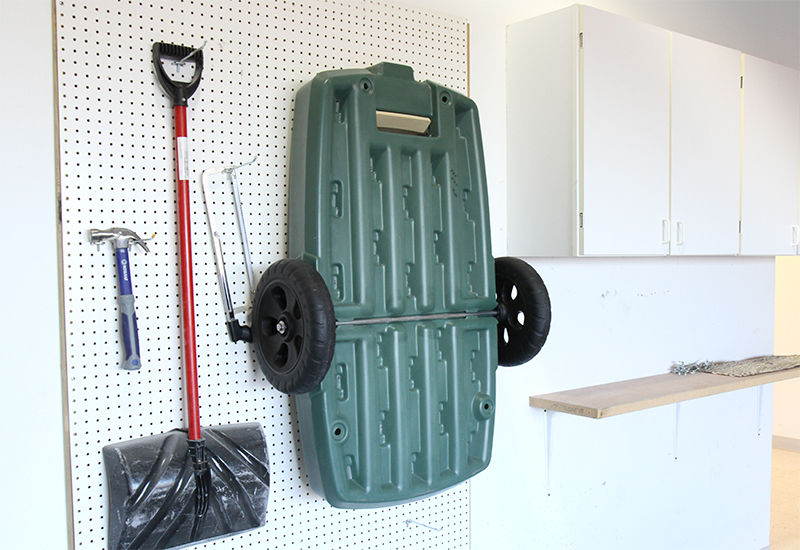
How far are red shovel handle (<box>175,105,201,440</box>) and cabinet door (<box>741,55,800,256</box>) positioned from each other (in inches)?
87.8

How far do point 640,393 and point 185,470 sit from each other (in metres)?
1.60

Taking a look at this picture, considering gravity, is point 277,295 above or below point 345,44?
below

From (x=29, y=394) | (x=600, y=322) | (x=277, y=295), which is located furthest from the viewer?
(x=600, y=322)

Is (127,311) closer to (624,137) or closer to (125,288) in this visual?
(125,288)

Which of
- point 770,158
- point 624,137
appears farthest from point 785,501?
point 624,137

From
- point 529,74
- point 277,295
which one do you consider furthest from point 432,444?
point 529,74

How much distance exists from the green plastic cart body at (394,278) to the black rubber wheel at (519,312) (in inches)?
3.4

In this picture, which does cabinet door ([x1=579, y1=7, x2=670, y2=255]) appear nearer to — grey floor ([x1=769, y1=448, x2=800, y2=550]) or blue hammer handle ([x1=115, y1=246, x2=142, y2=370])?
blue hammer handle ([x1=115, y1=246, x2=142, y2=370])

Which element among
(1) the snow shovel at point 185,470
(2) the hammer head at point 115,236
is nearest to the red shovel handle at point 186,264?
(1) the snow shovel at point 185,470

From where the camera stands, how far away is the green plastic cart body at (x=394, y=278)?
162cm

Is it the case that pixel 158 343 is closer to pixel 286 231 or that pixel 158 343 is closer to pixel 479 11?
pixel 286 231

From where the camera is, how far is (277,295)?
61.4 inches

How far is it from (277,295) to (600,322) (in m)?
1.48

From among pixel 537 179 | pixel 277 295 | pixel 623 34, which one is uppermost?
pixel 623 34
